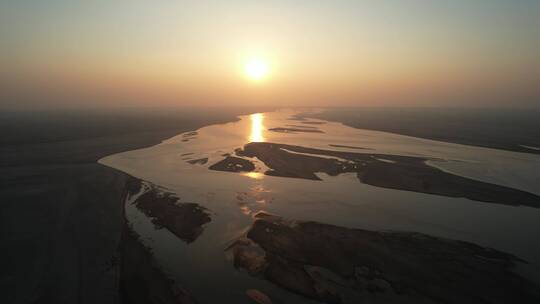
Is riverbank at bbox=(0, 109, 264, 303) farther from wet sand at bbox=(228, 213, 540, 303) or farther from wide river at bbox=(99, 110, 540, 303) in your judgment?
wet sand at bbox=(228, 213, 540, 303)

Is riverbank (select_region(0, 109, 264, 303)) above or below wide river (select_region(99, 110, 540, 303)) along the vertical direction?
below

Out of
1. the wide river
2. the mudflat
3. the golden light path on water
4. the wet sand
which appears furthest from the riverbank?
the golden light path on water

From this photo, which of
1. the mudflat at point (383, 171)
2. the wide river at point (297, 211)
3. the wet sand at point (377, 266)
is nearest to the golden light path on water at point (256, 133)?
the mudflat at point (383, 171)

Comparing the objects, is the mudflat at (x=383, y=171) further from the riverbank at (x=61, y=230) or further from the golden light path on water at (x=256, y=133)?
the riverbank at (x=61, y=230)

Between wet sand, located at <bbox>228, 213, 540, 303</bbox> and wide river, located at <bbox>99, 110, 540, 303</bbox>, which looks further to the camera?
wide river, located at <bbox>99, 110, 540, 303</bbox>

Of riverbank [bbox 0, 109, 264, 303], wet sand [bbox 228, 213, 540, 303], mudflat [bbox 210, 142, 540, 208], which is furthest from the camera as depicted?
mudflat [bbox 210, 142, 540, 208]

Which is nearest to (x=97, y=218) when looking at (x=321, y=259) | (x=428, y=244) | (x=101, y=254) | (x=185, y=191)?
(x=101, y=254)

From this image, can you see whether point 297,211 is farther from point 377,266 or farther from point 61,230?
point 61,230

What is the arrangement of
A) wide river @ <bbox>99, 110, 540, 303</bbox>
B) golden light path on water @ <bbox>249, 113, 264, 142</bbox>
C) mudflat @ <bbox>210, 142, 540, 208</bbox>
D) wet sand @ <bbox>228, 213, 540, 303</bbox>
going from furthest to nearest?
golden light path on water @ <bbox>249, 113, 264, 142</bbox>, mudflat @ <bbox>210, 142, 540, 208</bbox>, wide river @ <bbox>99, 110, 540, 303</bbox>, wet sand @ <bbox>228, 213, 540, 303</bbox>

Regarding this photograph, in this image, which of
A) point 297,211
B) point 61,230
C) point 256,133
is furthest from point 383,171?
point 256,133
